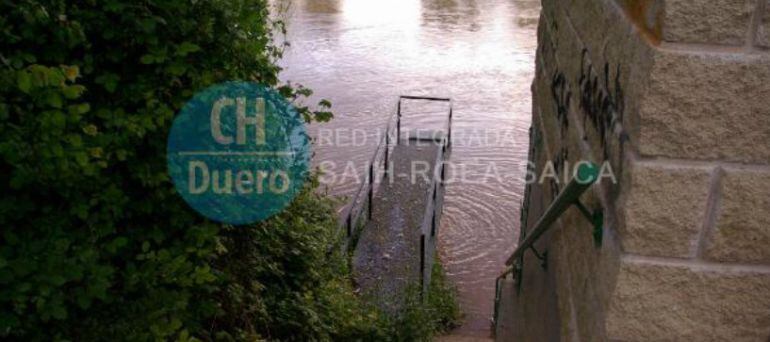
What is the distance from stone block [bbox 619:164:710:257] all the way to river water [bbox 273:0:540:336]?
13.0 feet

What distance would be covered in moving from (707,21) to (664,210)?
1.43ft

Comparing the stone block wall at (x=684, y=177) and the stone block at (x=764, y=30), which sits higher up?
the stone block at (x=764, y=30)

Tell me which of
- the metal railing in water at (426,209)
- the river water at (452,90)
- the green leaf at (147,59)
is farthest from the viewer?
the river water at (452,90)

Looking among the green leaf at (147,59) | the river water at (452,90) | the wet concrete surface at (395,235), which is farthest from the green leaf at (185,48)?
the wet concrete surface at (395,235)

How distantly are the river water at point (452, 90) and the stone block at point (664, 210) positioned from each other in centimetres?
396

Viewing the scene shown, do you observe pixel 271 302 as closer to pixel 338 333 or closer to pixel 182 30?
pixel 338 333

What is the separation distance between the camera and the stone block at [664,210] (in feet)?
5.01

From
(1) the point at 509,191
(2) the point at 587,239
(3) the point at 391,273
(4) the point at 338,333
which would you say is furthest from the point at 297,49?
(2) the point at 587,239

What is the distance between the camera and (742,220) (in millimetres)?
1556

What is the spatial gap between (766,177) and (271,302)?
3220 mm

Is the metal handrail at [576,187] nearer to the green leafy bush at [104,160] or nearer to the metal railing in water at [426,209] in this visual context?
the green leafy bush at [104,160]

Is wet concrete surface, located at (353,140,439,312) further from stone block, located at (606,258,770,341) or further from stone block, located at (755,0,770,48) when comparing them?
stone block, located at (755,0,770,48)

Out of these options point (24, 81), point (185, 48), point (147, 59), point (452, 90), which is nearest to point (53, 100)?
point (24, 81)

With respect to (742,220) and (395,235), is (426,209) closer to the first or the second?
(395,235)
